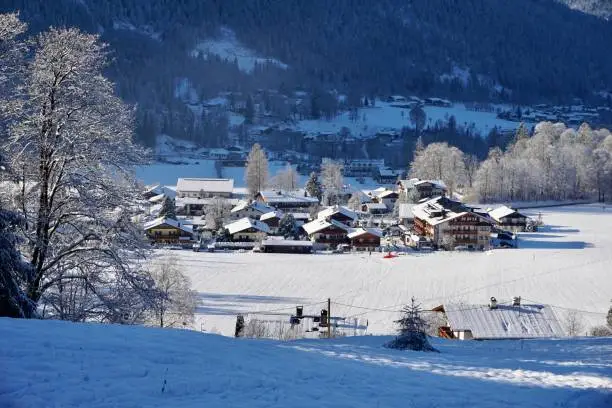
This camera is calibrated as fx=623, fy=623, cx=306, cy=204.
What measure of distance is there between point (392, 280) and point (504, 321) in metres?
10.1

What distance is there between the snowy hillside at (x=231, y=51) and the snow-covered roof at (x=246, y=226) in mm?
83750

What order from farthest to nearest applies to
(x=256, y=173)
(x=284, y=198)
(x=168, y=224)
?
1. (x=256, y=173)
2. (x=284, y=198)
3. (x=168, y=224)

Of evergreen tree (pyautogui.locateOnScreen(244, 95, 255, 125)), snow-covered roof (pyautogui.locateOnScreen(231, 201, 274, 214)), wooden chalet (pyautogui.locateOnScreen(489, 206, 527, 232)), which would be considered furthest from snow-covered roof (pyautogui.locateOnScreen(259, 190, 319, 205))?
evergreen tree (pyautogui.locateOnScreen(244, 95, 255, 125))

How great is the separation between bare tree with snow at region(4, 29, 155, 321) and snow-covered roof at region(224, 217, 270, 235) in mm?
28439

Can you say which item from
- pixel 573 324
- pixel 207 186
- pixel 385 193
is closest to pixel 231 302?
pixel 573 324

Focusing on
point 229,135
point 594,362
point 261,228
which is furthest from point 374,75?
point 594,362

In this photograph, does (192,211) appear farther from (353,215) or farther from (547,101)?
(547,101)

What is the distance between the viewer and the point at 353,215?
3925 cm

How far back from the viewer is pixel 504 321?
50.4 feet

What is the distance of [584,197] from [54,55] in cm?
5392

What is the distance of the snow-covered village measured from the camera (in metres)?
5.35

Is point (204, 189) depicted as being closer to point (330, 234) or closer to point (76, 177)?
point (330, 234)

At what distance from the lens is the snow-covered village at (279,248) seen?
5.35 m

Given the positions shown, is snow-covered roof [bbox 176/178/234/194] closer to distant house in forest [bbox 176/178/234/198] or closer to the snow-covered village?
distant house in forest [bbox 176/178/234/198]
